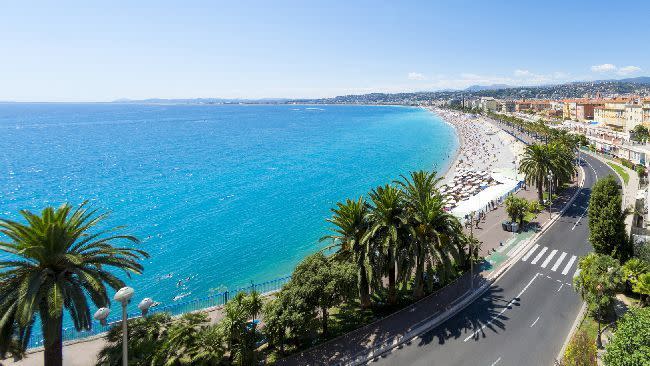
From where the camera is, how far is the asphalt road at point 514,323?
18.6 metres

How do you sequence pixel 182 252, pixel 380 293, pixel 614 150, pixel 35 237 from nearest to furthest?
1. pixel 35 237
2. pixel 380 293
3. pixel 182 252
4. pixel 614 150

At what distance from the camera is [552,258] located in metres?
30.5

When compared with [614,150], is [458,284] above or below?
below

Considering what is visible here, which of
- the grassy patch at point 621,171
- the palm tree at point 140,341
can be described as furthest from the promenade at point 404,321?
the grassy patch at point 621,171

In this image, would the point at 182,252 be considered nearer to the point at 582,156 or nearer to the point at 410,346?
the point at 410,346

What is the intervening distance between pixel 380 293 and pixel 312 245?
740 inches

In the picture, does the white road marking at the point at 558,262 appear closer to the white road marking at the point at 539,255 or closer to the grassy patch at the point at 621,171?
the white road marking at the point at 539,255

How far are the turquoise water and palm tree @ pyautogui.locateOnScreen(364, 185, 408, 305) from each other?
16707 mm

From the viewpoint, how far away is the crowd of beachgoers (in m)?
59.2

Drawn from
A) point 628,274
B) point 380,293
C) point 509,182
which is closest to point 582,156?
point 509,182

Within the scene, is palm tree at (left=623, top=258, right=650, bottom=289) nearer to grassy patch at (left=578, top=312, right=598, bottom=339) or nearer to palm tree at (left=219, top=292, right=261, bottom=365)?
grassy patch at (left=578, top=312, right=598, bottom=339)

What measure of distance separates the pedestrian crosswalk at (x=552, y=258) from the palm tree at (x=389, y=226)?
14.7 meters

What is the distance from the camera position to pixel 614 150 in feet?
247

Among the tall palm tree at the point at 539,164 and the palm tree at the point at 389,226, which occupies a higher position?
the tall palm tree at the point at 539,164
